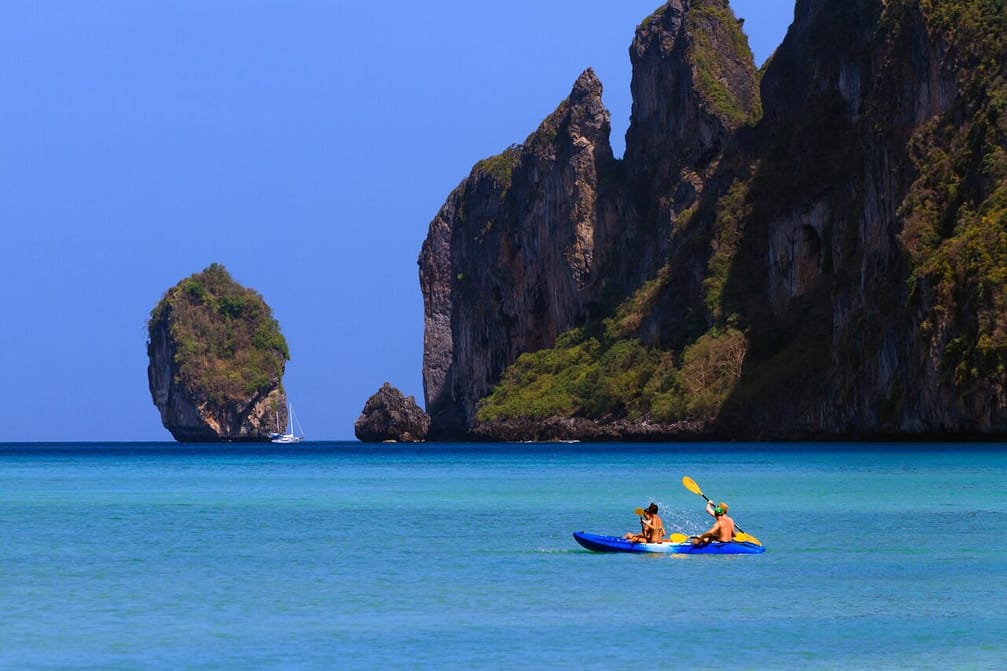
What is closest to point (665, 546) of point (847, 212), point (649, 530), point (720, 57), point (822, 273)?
point (649, 530)

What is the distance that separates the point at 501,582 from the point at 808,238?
125 meters

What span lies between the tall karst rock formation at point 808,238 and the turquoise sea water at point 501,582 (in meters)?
49.9

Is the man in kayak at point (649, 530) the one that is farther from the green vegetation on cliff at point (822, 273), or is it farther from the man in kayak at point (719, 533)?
the green vegetation on cliff at point (822, 273)

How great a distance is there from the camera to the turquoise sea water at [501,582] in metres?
26.4

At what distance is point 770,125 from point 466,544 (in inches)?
5194

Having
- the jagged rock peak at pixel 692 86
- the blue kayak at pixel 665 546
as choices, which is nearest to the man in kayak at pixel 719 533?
the blue kayak at pixel 665 546

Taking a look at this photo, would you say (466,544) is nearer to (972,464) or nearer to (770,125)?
(972,464)

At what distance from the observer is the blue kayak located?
39.0m

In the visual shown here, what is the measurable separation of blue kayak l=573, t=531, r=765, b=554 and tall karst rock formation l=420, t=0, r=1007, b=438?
71305 mm

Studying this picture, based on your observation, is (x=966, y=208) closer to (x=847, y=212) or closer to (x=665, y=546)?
(x=847, y=212)

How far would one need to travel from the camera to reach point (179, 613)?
101ft

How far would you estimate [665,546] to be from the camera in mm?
39562

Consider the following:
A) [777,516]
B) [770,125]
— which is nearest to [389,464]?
[777,516]

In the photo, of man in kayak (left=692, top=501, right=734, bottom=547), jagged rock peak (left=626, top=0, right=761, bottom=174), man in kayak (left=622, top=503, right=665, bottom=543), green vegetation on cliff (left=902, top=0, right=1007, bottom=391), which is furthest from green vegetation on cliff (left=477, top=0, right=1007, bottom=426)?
man in kayak (left=692, top=501, right=734, bottom=547)
